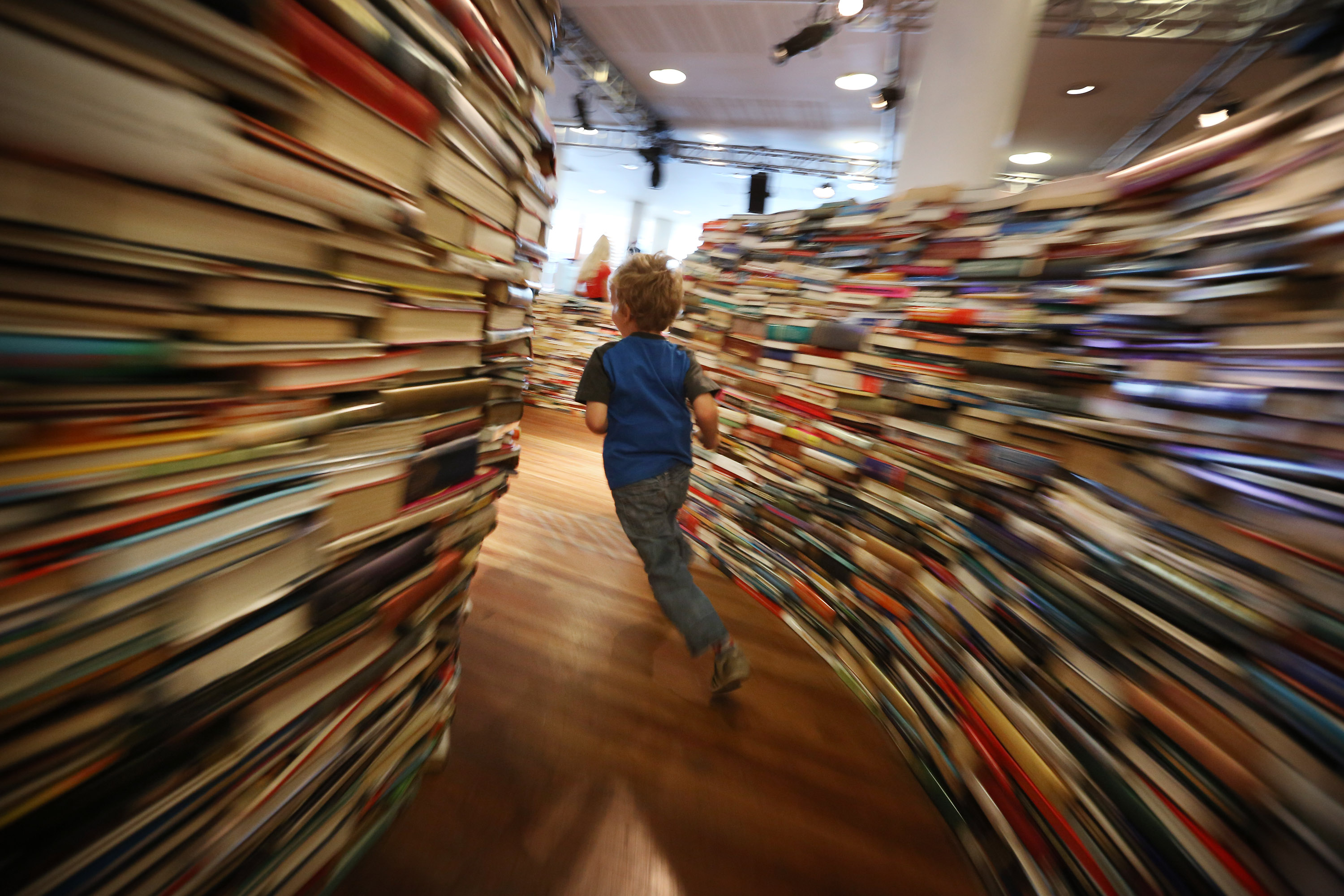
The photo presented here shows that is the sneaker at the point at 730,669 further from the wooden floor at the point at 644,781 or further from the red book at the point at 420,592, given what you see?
the red book at the point at 420,592

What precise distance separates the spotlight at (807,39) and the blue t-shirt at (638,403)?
3.00m

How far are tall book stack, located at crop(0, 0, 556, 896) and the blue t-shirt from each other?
69cm

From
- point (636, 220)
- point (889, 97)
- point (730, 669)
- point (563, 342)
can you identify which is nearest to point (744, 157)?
point (889, 97)

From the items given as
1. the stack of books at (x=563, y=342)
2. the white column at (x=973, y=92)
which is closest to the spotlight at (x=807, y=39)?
the white column at (x=973, y=92)

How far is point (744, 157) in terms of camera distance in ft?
22.5

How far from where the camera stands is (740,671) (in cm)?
137

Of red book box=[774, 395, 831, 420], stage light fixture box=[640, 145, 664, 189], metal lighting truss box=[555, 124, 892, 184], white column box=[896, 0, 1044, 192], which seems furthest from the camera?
stage light fixture box=[640, 145, 664, 189]

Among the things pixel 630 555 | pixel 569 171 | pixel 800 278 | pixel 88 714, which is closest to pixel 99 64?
pixel 88 714

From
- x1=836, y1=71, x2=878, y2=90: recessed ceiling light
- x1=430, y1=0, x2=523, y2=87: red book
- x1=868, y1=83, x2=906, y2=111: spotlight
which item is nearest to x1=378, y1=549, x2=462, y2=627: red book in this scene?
x1=430, y1=0, x2=523, y2=87: red book

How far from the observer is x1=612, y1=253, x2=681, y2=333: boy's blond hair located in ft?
4.84

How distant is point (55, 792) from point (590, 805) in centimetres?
87

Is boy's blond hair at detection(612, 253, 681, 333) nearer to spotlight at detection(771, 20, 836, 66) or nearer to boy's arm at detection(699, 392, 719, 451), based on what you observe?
boy's arm at detection(699, 392, 719, 451)

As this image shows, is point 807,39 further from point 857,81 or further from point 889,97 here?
point 857,81

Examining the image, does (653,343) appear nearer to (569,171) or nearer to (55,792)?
(55,792)
